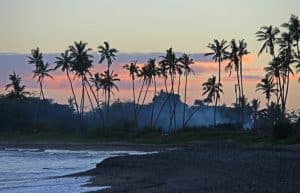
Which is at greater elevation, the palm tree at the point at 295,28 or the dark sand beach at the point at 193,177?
the palm tree at the point at 295,28

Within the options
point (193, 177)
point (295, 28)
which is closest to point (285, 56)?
point (295, 28)

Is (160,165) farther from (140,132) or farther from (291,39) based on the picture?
(140,132)

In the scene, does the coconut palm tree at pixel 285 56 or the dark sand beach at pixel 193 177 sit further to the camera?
the coconut palm tree at pixel 285 56

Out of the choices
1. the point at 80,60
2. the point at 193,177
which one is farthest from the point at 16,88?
the point at 193,177

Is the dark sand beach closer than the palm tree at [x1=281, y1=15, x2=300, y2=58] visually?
Yes

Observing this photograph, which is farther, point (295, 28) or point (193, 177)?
point (295, 28)

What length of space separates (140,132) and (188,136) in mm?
13126

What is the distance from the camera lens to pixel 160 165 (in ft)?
136

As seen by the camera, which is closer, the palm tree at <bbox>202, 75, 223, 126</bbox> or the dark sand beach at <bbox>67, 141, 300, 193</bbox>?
the dark sand beach at <bbox>67, 141, 300, 193</bbox>

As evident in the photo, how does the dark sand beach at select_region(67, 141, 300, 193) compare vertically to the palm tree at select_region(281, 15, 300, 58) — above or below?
below

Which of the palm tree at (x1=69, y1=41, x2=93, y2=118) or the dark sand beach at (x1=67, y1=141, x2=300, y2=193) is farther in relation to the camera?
the palm tree at (x1=69, y1=41, x2=93, y2=118)

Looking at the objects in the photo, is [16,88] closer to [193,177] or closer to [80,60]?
[80,60]

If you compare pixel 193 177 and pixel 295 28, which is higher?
pixel 295 28

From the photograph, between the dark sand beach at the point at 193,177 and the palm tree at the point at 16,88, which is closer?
the dark sand beach at the point at 193,177
